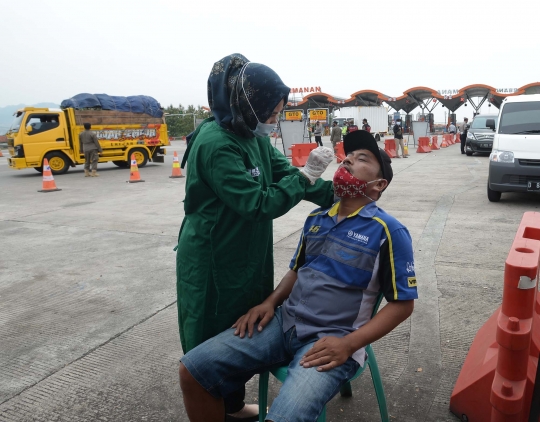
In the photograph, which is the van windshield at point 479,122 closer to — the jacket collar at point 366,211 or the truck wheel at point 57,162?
the truck wheel at point 57,162

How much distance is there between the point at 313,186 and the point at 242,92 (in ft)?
1.70

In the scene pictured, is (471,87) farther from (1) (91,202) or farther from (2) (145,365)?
(2) (145,365)

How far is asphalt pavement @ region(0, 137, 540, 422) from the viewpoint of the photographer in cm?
261

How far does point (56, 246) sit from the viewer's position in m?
5.96

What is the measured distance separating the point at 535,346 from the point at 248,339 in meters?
1.27

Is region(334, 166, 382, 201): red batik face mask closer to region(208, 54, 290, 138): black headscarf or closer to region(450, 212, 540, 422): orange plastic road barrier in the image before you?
region(208, 54, 290, 138): black headscarf

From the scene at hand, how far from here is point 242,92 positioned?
1912mm

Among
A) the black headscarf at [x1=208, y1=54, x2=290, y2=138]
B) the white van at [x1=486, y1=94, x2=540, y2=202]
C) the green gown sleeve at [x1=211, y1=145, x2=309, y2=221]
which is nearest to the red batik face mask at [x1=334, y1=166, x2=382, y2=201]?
the green gown sleeve at [x1=211, y1=145, x2=309, y2=221]

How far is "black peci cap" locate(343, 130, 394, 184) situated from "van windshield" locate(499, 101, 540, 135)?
24.0 feet

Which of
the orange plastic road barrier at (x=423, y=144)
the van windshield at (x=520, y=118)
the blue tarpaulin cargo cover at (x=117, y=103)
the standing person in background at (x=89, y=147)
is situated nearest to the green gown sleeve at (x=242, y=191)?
the van windshield at (x=520, y=118)

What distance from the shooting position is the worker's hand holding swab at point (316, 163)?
200 centimetres

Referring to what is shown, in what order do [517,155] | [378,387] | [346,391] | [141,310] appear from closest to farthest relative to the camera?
[378,387], [346,391], [141,310], [517,155]

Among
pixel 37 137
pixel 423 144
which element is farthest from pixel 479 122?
pixel 37 137

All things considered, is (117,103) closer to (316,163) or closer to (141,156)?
(141,156)
